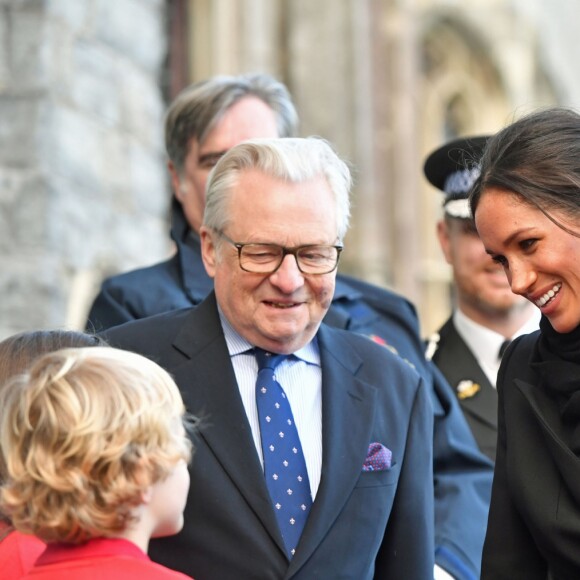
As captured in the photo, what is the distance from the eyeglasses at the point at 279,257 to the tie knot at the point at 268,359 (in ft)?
0.72

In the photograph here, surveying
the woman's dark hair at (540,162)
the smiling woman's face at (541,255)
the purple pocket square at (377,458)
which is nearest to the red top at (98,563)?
Result: the purple pocket square at (377,458)

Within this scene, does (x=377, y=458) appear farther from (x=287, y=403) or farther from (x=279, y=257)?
(x=279, y=257)

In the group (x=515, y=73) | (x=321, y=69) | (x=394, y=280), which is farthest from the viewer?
(x=515, y=73)

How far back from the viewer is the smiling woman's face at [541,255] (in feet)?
10.3

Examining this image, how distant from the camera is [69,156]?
6059mm

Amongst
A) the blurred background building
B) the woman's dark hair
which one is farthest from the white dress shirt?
the blurred background building

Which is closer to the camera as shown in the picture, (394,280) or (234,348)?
(234,348)

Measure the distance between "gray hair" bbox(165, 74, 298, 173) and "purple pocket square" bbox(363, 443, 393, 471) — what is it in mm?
1570

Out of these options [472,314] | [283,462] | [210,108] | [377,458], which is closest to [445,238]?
[472,314]

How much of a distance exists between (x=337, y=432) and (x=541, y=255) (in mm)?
754

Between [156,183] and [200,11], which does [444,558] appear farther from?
[200,11]

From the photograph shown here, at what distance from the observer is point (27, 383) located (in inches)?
118

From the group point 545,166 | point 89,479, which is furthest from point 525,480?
point 89,479

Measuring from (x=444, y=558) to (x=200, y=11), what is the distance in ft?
23.7
